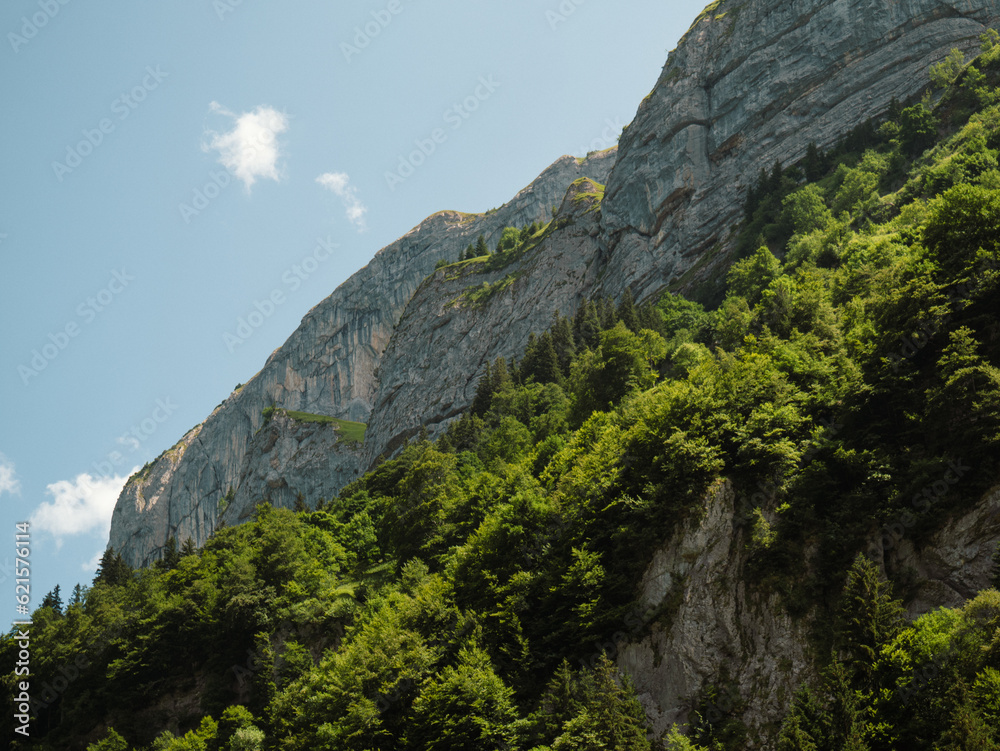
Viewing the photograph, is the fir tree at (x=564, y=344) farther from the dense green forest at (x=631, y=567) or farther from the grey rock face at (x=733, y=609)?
the grey rock face at (x=733, y=609)

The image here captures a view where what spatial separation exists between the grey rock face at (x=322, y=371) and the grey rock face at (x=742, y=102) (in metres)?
77.5

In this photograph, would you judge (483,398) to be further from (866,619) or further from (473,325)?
(866,619)

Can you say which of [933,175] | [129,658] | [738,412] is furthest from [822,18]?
[129,658]

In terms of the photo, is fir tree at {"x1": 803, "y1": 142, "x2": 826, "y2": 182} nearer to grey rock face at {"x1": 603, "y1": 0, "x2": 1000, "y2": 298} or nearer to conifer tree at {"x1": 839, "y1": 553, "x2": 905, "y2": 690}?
grey rock face at {"x1": 603, "y1": 0, "x2": 1000, "y2": 298}

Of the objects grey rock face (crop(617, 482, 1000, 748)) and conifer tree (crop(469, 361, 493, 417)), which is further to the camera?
conifer tree (crop(469, 361, 493, 417))

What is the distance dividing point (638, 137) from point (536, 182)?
8621 centimetres

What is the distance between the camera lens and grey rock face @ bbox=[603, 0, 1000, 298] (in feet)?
271

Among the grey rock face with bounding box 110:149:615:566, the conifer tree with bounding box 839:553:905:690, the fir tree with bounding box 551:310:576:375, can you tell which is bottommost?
the conifer tree with bounding box 839:553:905:690

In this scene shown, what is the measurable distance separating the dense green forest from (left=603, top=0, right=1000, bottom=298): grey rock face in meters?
29.9

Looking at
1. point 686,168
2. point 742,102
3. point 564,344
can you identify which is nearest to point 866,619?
point 564,344

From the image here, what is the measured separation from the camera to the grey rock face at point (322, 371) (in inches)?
6993

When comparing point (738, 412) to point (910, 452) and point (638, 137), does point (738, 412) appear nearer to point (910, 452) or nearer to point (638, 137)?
point (910, 452)

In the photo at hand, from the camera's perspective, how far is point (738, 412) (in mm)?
31859

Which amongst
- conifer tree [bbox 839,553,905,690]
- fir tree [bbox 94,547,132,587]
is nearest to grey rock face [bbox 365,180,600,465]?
fir tree [bbox 94,547,132,587]
